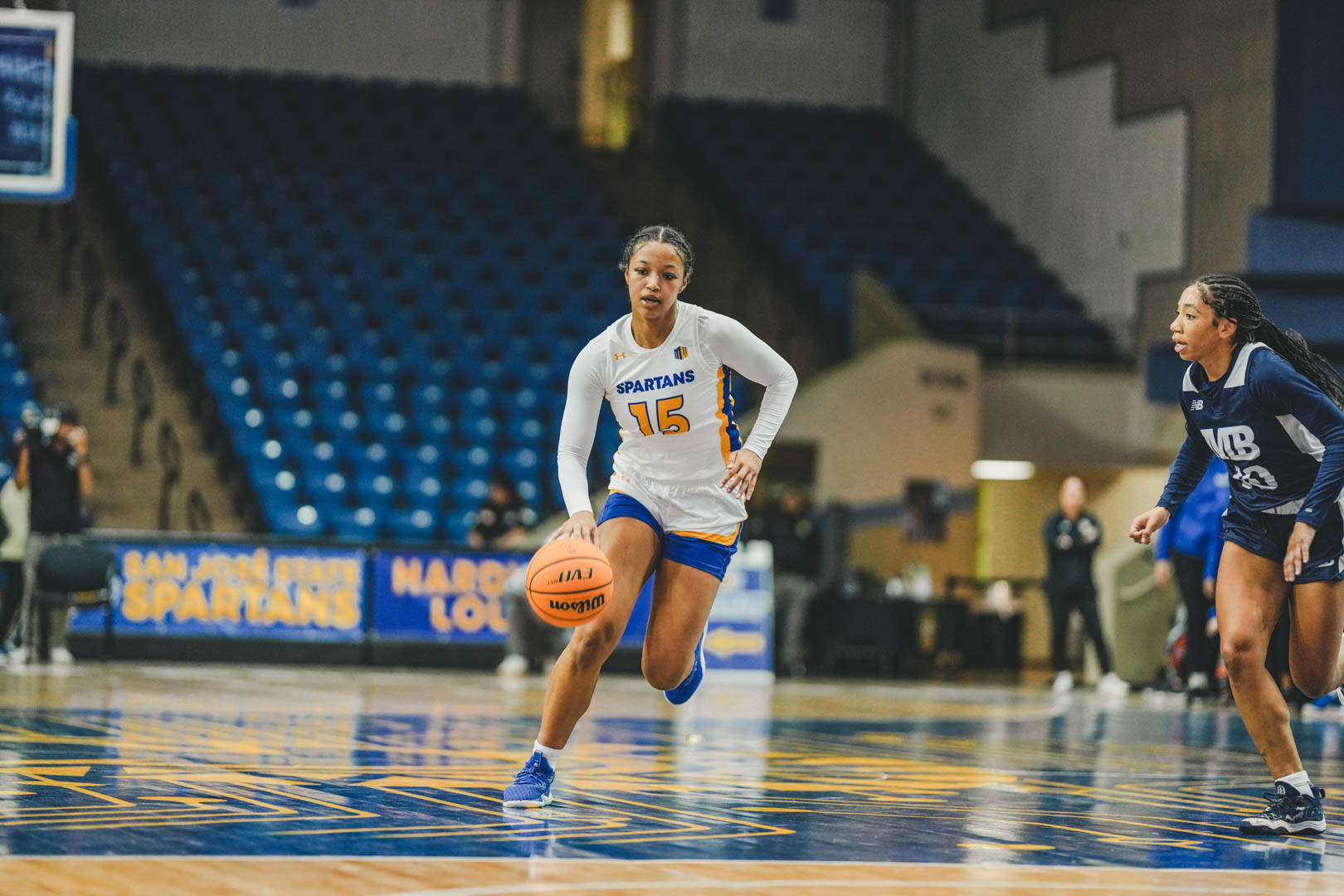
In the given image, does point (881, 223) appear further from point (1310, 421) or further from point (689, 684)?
point (1310, 421)

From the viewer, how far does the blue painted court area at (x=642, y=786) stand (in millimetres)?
5008

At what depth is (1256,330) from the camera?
6.00 m

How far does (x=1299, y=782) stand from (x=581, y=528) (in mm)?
2474

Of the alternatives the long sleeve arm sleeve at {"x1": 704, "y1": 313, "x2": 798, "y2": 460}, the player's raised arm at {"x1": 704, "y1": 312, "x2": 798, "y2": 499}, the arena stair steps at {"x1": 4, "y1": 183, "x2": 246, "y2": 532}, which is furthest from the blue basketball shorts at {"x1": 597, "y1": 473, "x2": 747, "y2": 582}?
the arena stair steps at {"x1": 4, "y1": 183, "x2": 246, "y2": 532}

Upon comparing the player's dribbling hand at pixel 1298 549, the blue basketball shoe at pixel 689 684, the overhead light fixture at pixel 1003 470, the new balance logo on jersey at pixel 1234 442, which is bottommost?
the blue basketball shoe at pixel 689 684

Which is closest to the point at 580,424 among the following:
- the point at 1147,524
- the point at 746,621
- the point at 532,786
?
→ the point at 532,786

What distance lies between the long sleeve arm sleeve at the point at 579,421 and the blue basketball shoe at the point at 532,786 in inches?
34.3

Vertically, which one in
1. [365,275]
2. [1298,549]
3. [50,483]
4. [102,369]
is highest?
[365,275]

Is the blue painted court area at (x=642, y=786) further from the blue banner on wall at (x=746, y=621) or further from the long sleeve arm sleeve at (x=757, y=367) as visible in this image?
the blue banner on wall at (x=746, y=621)

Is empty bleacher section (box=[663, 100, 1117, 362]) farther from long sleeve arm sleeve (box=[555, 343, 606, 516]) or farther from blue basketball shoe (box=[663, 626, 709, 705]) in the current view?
long sleeve arm sleeve (box=[555, 343, 606, 516])

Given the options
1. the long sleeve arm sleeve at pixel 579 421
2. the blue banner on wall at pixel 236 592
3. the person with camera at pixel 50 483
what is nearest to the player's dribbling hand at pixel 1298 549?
the long sleeve arm sleeve at pixel 579 421

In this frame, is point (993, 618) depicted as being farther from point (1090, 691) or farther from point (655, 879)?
point (655, 879)

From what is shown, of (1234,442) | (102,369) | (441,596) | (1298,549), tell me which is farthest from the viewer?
(102,369)

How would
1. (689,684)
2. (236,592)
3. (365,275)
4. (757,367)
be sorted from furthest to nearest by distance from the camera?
1. (365,275)
2. (236,592)
3. (689,684)
4. (757,367)
